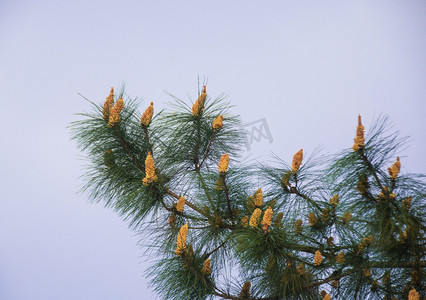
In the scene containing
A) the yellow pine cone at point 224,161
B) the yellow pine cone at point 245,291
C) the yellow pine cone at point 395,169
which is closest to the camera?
the yellow pine cone at point 395,169

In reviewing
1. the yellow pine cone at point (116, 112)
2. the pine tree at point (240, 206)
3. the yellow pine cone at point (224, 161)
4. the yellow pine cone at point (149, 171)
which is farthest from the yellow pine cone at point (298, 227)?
the yellow pine cone at point (116, 112)

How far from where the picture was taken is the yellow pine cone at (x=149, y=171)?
41.8 inches

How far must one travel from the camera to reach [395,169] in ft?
3.03

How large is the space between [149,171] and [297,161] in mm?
333

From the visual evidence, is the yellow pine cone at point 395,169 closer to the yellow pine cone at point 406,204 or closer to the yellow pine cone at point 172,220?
the yellow pine cone at point 406,204

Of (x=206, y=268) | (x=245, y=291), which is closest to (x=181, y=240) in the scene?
(x=206, y=268)

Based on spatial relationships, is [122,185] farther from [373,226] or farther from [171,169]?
[373,226]

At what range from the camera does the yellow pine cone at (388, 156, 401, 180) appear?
92 centimetres

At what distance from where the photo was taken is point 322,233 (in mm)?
1191

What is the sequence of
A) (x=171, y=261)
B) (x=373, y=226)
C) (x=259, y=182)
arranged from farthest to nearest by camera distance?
(x=259, y=182)
(x=171, y=261)
(x=373, y=226)

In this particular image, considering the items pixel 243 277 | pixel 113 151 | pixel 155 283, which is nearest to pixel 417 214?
pixel 243 277

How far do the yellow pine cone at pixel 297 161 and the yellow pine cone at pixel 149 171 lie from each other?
315 millimetres

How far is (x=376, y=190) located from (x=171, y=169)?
1.67 ft

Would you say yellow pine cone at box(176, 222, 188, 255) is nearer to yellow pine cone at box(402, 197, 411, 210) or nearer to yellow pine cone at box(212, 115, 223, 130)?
yellow pine cone at box(212, 115, 223, 130)
